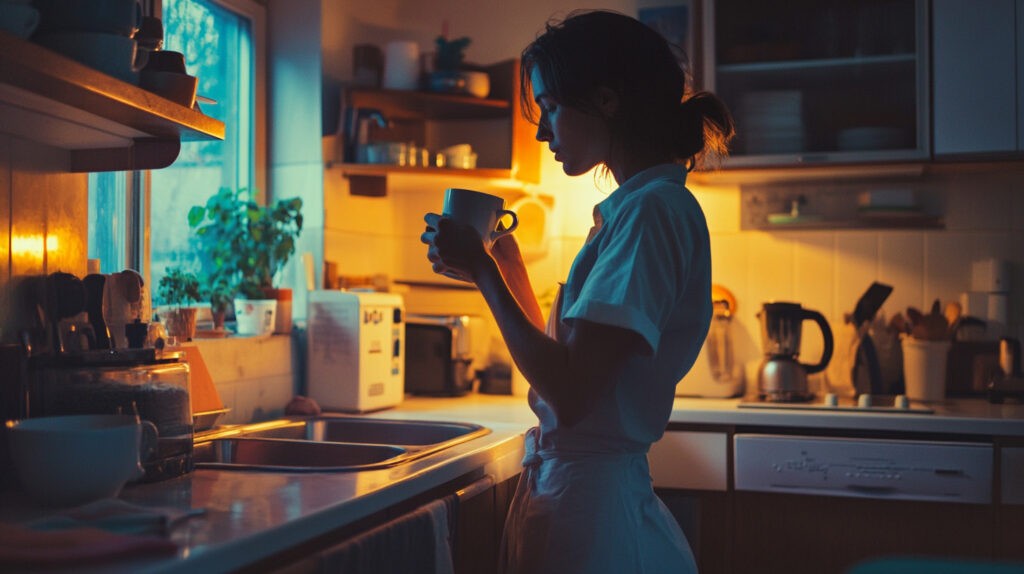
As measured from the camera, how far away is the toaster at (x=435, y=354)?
9.15 feet

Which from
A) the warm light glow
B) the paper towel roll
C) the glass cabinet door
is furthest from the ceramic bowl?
the glass cabinet door

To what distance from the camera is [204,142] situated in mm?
2469

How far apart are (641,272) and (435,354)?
176 centimetres

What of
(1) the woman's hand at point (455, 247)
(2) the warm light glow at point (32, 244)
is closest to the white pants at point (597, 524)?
(1) the woman's hand at point (455, 247)

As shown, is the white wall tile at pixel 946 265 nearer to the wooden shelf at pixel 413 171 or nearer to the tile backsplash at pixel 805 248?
the tile backsplash at pixel 805 248

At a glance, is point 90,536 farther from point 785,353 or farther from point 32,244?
point 785,353

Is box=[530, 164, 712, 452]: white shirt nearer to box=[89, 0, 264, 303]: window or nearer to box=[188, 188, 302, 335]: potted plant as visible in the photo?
box=[89, 0, 264, 303]: window

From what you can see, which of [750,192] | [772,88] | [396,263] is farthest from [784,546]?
[396,263]

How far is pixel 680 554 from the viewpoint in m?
1.27

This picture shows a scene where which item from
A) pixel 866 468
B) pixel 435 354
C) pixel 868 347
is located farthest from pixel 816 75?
pixel 435 354

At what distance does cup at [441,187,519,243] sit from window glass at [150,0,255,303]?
3.27 ft

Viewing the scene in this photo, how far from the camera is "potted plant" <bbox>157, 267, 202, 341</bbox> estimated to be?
199cm

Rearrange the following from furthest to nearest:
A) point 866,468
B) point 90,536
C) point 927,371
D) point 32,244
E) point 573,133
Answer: point 927,371
point 866,468
point 32,244
point 573,133
point 90,536

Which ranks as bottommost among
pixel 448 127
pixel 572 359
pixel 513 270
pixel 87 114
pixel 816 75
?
pixel 572 359
